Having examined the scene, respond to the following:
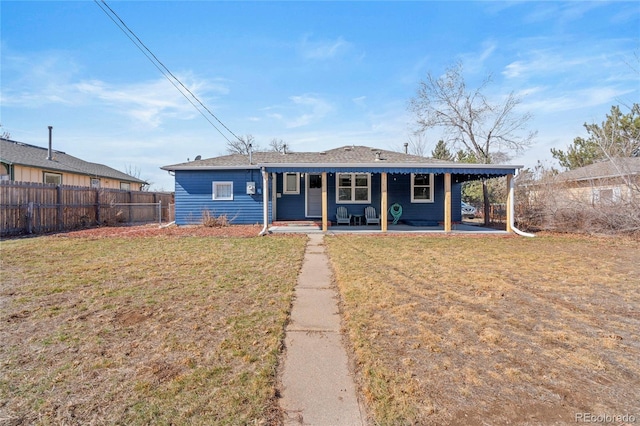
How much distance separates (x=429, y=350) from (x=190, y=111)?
14036mm

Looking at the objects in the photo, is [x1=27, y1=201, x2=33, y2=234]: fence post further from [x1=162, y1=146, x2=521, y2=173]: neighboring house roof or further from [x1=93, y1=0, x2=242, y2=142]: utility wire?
[x1=93, y1=0, x2=242, y2=142]: utility wire

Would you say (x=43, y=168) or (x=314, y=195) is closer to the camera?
(x=314, y=195)

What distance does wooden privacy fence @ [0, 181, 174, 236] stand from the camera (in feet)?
35.3

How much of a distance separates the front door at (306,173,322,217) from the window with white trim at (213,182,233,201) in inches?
141

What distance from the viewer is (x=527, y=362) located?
2713mm

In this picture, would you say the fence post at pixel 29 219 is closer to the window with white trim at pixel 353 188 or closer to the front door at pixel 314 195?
the front door at pixel 314 195

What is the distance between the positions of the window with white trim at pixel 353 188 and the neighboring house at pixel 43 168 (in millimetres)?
15870

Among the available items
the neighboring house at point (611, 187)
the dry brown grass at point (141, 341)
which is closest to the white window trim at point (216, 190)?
the dry brown grass at point (141, 341)

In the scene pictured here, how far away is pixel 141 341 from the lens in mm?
3027

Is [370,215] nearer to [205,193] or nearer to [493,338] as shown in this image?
[205,193]

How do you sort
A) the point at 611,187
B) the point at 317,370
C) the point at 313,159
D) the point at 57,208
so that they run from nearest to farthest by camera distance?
the point at 317,370
the point at 611,187
the point at 57,208
the point at 313,159

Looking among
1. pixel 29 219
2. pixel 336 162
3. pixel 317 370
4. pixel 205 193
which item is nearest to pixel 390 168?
pixel 336 162

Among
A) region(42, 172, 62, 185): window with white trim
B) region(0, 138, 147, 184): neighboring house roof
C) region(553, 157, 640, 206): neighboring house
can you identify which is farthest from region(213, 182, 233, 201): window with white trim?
region(553, 157, 640, 206): neighboring house

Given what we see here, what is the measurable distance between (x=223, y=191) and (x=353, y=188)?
598cm
